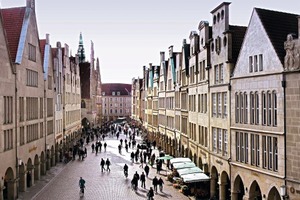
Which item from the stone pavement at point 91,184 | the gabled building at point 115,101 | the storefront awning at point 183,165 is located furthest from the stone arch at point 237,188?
the gabled building at point 115,101

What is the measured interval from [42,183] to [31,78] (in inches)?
376

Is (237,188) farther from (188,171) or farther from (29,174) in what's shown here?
(29,174)

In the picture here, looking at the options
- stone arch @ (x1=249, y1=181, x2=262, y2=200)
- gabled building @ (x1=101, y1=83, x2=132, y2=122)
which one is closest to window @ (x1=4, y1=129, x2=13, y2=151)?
stone arch @ (x1=249, y1=181, x2=262, y2=200)

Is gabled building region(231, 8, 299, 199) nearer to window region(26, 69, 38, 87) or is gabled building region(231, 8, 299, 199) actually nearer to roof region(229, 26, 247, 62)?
roof region(229, 26, 247, 62)

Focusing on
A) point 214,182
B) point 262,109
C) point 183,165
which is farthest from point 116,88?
point 262,109

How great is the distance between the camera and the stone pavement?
33.4 meters

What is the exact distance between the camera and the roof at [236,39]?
30.4 m

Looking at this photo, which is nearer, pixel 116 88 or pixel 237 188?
pixel 237 188

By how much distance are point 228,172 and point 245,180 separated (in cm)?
272

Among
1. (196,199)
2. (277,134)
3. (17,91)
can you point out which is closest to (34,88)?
→ (17,91)

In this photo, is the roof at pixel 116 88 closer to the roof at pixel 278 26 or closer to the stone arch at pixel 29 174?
the stone arch at pixel 29 174

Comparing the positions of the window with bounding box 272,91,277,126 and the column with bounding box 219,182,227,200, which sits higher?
the window with bounding box 272,91,277,126

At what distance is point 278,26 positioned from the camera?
2536 centimetres

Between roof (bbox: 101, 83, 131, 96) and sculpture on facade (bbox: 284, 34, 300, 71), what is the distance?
162 meters
